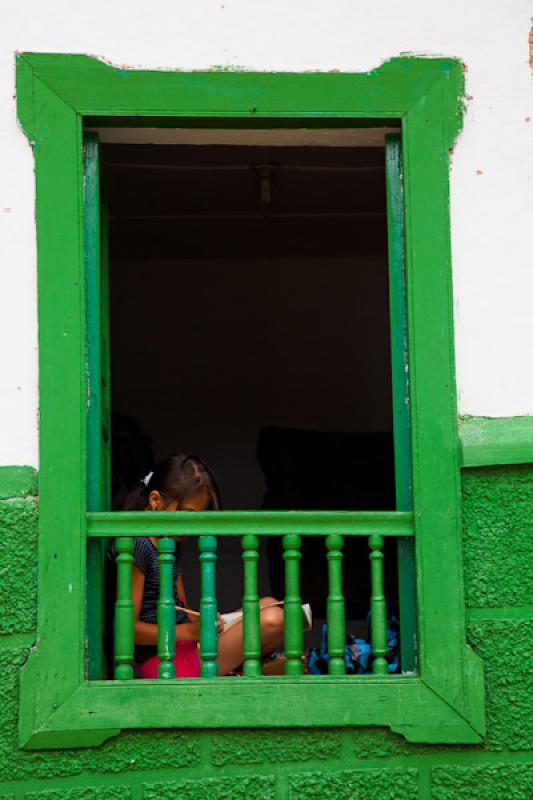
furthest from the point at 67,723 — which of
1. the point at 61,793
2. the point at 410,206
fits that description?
the point at 410,206

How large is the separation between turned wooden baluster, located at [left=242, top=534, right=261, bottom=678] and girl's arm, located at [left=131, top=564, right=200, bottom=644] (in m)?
0.33

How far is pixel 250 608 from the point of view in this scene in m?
4.11

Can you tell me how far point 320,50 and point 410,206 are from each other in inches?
23.6

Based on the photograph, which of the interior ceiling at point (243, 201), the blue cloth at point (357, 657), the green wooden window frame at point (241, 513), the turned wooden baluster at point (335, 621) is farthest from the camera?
the interior ceiling at point (243, 201)

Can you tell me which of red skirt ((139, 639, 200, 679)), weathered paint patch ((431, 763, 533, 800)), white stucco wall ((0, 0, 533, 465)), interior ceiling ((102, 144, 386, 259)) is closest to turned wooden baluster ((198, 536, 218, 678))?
red skirt ((139, 639, 200, 679))

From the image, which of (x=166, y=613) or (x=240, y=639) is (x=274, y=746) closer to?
(x=240, y=639)

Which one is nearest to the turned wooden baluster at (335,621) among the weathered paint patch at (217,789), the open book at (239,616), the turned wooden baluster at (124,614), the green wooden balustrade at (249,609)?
the green wooden balustrade at (249,609)

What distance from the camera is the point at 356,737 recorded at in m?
4.05

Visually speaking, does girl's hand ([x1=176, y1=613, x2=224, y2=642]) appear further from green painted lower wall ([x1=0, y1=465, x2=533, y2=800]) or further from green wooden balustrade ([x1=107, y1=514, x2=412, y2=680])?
green painted lower wall ([x1=0, y1=465, x2=533, y2=800])

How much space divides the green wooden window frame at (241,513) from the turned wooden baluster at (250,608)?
2.8 inches

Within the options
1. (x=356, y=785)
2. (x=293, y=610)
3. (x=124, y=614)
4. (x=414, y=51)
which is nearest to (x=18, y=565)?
(x=124, y=614)

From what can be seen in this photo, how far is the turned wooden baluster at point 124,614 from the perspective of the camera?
404 centimetres

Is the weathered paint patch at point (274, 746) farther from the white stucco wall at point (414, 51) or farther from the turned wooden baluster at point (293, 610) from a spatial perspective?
the white stucco wall at point (414, 51)

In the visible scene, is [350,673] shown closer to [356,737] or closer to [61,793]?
[356,737]
